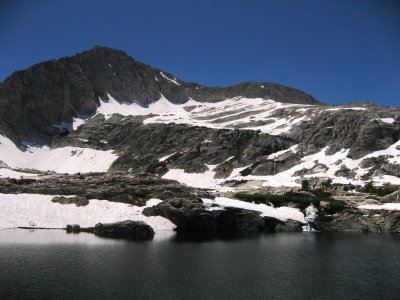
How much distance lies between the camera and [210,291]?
3762 centimetres

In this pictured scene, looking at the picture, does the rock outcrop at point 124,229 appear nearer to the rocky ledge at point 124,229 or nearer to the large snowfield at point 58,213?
the rocky ledge at point 124,229

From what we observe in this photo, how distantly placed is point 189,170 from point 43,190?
10128 centimetres

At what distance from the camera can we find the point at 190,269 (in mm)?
46125

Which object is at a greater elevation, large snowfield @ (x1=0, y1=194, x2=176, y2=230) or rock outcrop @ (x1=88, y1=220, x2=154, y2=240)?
large snowfield @ (x1=0, y1=194, x2=176, y2=230)

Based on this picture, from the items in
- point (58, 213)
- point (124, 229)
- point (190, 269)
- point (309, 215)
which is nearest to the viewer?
point (190, 269)

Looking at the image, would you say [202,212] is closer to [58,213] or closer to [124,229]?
[124,229]

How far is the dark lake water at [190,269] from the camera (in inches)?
1458

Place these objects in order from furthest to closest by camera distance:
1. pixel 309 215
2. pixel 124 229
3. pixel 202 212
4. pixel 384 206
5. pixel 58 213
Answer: pixel 384 206 → pixel 309 215 → pixel 202 212 → pixel 58 213 → pixel 124 229

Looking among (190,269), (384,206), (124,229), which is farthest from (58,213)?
(384,206)

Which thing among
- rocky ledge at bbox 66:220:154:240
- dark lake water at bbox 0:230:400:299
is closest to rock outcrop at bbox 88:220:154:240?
rocky ledge at bbox 66:220:154:240

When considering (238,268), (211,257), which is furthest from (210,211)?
(238,268)

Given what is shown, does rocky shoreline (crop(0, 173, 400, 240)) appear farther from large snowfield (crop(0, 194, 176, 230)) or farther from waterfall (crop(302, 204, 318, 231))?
large snowfield (crop(0, 194, 176, 230))

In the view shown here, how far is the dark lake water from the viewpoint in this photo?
3703cm

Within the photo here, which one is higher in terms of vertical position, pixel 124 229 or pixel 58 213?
pixel 58 213
